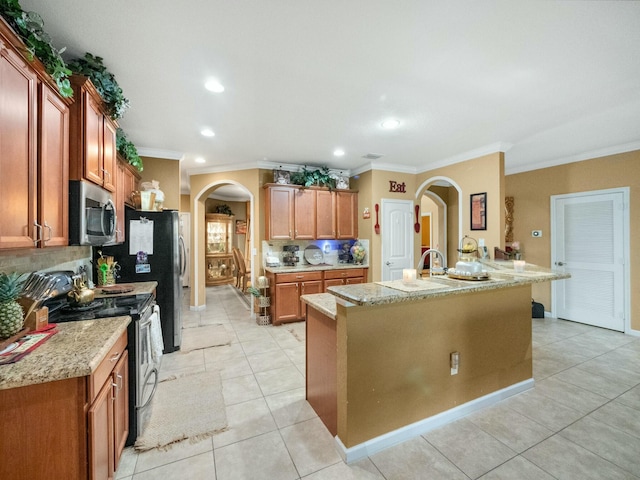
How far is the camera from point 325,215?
4961mm

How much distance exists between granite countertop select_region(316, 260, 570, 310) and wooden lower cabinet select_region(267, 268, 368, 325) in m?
2.12

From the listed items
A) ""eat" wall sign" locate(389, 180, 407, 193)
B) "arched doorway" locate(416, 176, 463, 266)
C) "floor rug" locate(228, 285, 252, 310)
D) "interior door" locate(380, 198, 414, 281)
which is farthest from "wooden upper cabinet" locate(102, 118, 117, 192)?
"arched doorway" locate(416, 176, 463, 266)

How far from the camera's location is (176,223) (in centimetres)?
331

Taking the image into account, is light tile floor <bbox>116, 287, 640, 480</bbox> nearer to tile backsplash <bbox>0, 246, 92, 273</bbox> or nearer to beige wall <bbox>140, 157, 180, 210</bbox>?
tile backsplash <bbox>0, 246, 92, 273</bbox>

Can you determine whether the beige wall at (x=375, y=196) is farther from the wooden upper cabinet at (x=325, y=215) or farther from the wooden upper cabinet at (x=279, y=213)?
the wooden upper cabinet at (x=279, y=213)

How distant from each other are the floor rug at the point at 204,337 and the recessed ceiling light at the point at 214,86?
2896 millimetres

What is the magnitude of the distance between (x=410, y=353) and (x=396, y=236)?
10.8ft

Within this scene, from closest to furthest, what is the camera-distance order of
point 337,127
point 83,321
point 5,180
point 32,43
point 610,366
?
point 5,180, point 32,43, point 83,321, point 610,366, point 337,127

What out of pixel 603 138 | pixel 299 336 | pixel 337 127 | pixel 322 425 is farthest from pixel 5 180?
pixel 603 138

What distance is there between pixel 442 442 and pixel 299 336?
7.47 ft

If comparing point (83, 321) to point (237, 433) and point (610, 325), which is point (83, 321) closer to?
point (237, 433)

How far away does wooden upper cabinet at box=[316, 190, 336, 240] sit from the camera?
4902 mm

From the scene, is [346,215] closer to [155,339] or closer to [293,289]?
[293,289]

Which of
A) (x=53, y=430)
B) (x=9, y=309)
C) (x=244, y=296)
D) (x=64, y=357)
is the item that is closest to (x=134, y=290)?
(x=9, y=309)
